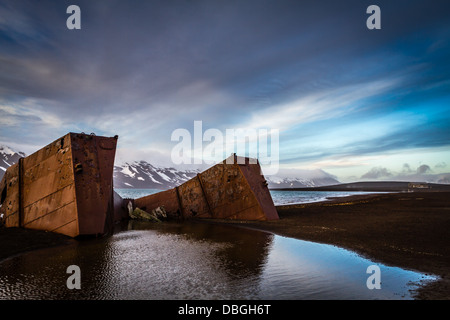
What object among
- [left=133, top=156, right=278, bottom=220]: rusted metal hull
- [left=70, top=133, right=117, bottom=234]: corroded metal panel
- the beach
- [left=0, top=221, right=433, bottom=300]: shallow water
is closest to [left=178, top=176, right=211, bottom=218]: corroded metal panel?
[left=133, top=156, right=278, bottom=220]: rusted metal hull

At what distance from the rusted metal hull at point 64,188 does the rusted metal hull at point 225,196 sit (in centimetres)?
441

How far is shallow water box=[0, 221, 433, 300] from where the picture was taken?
110 inches

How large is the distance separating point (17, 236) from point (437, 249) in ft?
27.4

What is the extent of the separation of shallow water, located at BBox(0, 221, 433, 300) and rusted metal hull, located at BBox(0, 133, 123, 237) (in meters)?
0.95

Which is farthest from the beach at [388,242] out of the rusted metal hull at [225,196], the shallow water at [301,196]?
the shallow water at [301,196]

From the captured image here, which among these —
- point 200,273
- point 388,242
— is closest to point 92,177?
point 200,273

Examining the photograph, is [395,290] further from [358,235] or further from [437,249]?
[358,235]

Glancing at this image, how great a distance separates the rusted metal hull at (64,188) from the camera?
5.94 m

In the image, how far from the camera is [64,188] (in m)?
6.09

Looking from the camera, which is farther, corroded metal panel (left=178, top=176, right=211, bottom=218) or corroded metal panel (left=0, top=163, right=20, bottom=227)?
corroded metal panel (left=178, top=176, right=211, bottom=218)

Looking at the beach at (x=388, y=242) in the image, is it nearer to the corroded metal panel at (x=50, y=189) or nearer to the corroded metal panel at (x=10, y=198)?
the corroded metal panel at (x=50, y=189)

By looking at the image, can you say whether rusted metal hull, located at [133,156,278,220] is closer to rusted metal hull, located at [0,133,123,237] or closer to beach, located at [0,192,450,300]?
beach, located at [0,192,450,300]

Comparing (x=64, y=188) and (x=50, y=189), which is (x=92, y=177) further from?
(x=50, y=189)

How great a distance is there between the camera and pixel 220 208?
10227mm
